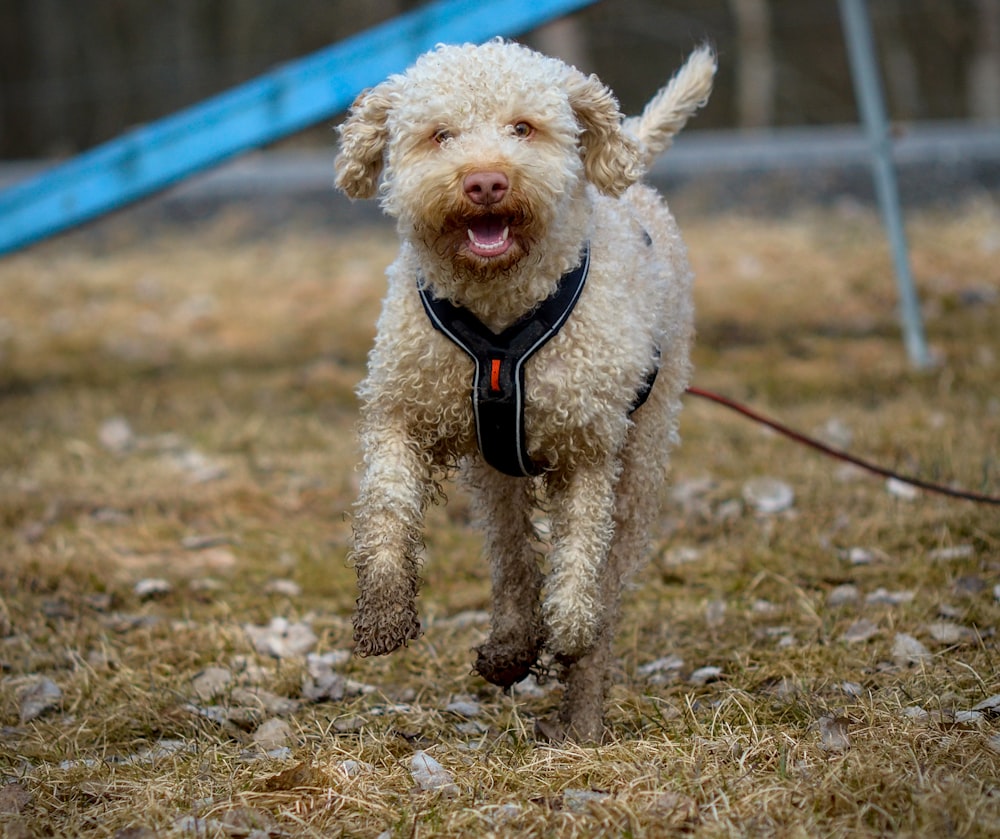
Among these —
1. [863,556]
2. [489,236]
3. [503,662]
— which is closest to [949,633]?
[863,556]

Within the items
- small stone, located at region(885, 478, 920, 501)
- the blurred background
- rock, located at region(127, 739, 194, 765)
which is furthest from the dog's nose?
the blurred background

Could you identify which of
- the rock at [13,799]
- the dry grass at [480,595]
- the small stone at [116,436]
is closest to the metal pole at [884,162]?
the dry grass at [480,595]

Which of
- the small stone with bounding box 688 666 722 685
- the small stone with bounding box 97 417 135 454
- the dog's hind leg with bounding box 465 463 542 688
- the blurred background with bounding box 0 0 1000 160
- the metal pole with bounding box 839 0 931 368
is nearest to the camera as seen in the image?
the dog's hind leg with bounding box 465 463 542 688

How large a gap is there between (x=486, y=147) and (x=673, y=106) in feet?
4.56

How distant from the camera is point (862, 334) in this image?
7.94 metres

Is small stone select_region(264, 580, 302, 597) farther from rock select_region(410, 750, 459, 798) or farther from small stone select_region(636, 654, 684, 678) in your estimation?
rock select_region(410, 750, 459, 798)

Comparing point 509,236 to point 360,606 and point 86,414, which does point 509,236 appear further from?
point 86,414

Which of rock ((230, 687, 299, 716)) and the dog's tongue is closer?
the dog's tongue

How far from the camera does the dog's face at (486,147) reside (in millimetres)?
2824

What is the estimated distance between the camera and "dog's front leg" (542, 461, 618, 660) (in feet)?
10.2

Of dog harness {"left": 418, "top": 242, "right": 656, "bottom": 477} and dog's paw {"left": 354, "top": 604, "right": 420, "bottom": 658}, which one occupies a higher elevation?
dog harness {"left": 418, "top": 242, "right": 656, "bottom": 477}

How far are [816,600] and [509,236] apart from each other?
1.97 meters

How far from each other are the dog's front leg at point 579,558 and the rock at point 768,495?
2066mm

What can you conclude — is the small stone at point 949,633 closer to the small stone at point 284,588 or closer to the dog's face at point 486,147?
the dog's face at point 486,147
